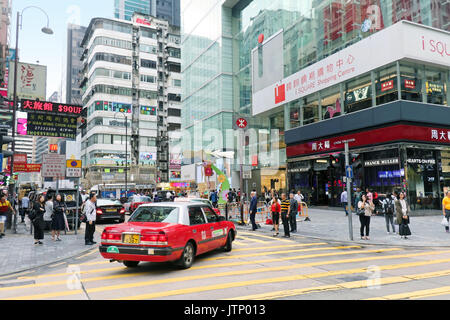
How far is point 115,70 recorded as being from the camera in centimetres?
6781

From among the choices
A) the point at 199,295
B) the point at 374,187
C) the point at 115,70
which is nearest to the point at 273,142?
the point at 374,187

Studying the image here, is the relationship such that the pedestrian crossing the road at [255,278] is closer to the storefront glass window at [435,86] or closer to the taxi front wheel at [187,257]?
the taxi front wheel at [187,257]

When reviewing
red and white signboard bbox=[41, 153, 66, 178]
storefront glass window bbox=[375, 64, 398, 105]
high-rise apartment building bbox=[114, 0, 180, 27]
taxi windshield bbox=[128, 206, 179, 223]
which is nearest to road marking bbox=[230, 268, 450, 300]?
taxi windshield bbox=[128, 206, 179, 223]

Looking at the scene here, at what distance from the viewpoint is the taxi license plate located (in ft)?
23.9

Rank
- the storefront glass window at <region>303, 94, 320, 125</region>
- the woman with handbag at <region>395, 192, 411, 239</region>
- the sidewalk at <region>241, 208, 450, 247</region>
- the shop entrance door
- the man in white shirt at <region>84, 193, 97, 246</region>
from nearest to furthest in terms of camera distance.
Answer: the man in white shirt at <region>84, 193, 97, 246</region>, the sidewalk at <region>241, 208, 450, 247</region>, the woman with handbag at <region>395, 192, 411, 239</region>, the shop entrance door, the storefront glass window at <region>303, 94, 320, 125</region>

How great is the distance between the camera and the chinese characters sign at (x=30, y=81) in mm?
17719

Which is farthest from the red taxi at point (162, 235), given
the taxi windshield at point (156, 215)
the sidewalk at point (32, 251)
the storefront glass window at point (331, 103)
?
the storefront glass window at point (331, 103)

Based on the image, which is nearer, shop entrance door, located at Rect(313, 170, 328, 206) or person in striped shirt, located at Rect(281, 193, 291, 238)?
person in striped shirt, located at Rect(281, 193, 291, 238)

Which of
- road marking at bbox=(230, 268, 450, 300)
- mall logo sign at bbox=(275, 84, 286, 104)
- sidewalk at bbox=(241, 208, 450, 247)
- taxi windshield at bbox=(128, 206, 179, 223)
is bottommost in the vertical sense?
sidewalk at bbox=(241, 208, 450, 247)

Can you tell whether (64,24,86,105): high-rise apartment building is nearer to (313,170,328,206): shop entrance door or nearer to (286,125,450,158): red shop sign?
(313,170,328,206): shop entrance door

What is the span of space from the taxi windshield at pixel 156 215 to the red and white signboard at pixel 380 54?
19.3m

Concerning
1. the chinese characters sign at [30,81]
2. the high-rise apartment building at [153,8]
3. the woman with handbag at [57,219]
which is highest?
the high-rise apartment building at [153,8]

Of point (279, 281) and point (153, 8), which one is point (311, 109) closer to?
point (279, 281)
